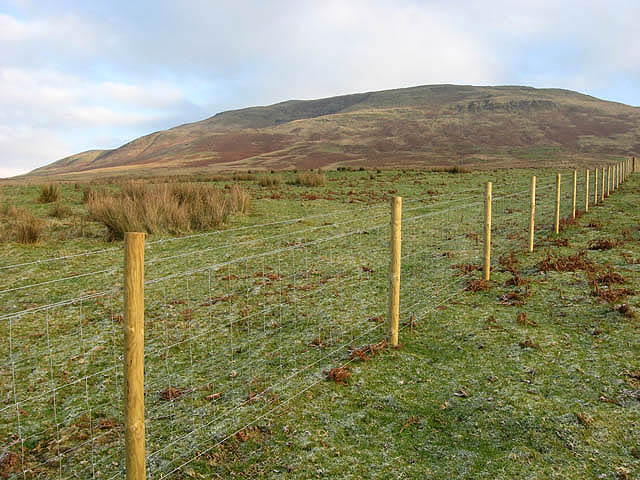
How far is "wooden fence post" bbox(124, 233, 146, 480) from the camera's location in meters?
2.86

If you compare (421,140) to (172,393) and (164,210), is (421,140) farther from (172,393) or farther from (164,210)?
(172,393)

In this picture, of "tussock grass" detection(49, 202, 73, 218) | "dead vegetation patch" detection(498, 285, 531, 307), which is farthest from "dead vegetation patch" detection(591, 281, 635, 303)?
"tussock grass" detection(49, 202, 73, 218)

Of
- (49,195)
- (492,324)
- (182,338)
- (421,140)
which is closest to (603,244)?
(492,324)

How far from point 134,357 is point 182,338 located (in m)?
2.96

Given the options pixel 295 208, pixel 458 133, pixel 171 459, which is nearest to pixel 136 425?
pixel 171 459

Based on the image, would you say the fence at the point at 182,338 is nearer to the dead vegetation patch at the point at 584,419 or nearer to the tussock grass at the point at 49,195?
the dead vegetation patch at the point at 584,419

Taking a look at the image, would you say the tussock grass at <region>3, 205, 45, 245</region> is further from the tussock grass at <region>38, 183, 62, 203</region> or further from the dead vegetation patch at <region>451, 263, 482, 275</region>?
the dead vegetation patch at <region>451, 263, 482, 275</region>

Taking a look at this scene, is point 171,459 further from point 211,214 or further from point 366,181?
point 366,181

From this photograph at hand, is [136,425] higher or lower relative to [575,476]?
higher

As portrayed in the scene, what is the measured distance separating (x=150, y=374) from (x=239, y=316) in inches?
71.4

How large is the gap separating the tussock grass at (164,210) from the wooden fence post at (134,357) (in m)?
8.86

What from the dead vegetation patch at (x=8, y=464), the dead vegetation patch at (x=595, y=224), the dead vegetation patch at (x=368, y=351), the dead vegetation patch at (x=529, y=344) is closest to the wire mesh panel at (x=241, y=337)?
the dead vegetation patch at (x=368, y=351)

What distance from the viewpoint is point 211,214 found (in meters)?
13.2

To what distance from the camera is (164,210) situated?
12.4 meters
